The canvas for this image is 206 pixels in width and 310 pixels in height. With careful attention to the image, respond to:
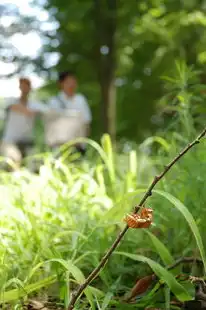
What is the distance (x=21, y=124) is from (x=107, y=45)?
20.6 feet

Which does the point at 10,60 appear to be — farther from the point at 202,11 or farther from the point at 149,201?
the point at 149,201

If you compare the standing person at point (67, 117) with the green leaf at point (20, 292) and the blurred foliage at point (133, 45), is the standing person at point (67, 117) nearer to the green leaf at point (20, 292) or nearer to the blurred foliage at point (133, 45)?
the green leaf at point (20, 292)

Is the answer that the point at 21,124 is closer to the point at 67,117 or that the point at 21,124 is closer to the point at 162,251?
the point at 67,117

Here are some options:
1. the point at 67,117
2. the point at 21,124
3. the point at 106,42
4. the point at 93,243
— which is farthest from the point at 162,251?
the point at 106,42

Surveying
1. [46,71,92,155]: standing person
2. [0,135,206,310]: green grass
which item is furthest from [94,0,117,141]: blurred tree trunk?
[0,135,206,310]: green grass

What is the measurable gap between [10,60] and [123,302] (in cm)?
1158

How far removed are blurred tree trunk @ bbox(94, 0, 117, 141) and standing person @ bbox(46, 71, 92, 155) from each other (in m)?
5.20

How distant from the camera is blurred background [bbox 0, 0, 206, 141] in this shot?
1134 cm

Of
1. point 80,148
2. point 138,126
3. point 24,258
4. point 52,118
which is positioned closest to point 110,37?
point 138,126

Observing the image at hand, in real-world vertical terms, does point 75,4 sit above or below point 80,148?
above

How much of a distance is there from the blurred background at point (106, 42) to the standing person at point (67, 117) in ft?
15.0

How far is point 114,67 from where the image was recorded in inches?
460

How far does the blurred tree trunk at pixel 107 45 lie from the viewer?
1139 cm

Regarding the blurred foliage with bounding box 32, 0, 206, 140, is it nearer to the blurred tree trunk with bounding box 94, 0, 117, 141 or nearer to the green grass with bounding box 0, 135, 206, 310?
the blurred tree trunk with bounding box 94, 0, 117, 141
